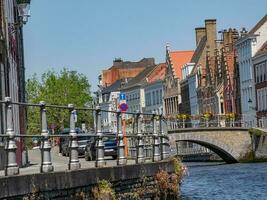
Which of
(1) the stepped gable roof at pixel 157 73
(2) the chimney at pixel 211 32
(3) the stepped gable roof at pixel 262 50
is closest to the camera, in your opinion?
(3) the stepped gable roof at pixel 262 50

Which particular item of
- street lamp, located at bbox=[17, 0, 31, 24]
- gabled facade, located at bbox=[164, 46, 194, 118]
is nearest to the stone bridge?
street lamp, located at bbox=[17, 0, 31, 24]

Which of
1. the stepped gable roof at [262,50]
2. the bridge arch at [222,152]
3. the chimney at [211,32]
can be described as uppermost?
the chimney at [211,32]

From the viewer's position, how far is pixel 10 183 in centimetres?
1129

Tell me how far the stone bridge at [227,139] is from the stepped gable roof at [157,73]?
70.0 metres

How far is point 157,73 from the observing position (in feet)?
519

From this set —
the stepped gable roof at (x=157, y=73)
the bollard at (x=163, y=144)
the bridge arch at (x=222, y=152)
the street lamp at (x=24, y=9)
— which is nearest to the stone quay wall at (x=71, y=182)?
the bollard at (x=163, y=144)

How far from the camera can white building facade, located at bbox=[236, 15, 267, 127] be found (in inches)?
3979

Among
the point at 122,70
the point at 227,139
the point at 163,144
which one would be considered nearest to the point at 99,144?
the point at 163,144

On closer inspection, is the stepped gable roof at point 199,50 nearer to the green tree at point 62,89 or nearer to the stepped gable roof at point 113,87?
the green tree at point 62,89

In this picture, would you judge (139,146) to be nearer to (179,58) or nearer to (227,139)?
(227,139)

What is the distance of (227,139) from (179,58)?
203 feet

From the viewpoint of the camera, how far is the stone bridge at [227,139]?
81750 mm

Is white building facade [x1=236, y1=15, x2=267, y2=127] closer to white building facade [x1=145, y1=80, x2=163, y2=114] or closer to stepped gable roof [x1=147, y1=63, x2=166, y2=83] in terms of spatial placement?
white building facade [x1=145, y1=80, x2=163, y2=114]

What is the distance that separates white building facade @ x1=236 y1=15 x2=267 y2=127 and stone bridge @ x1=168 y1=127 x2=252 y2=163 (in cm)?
1617
